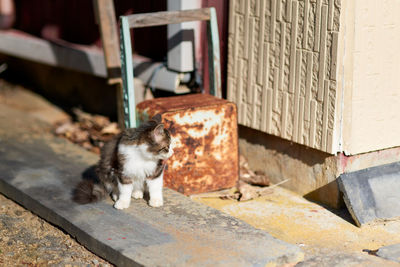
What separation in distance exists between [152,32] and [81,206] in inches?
93.6

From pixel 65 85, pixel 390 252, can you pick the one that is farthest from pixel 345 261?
pixel 65 85

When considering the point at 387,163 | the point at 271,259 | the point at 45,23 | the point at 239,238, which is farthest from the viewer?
the point at 45,23

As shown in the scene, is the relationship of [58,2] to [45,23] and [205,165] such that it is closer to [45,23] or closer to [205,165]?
[45,23]

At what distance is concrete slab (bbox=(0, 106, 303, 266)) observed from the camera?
384 centimetres

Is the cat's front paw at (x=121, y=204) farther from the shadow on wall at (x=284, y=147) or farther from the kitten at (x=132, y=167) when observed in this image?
the shadow on wall at (x=284, y=147)

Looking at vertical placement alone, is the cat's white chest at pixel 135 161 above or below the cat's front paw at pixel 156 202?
above

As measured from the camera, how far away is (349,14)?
14.6 ft

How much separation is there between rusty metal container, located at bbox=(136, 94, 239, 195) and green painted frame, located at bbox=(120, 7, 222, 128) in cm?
13

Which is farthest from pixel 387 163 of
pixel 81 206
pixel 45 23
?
pixel 45 23

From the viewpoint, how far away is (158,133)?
14.4ft

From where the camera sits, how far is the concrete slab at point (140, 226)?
3.84 metres

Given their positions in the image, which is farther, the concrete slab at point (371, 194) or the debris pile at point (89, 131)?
the debris pile at point (89, 131)

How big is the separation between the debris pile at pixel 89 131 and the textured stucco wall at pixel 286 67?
158 centimetres

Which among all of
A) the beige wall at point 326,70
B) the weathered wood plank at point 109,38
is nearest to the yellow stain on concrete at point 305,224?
the beige wall at point 326,70
